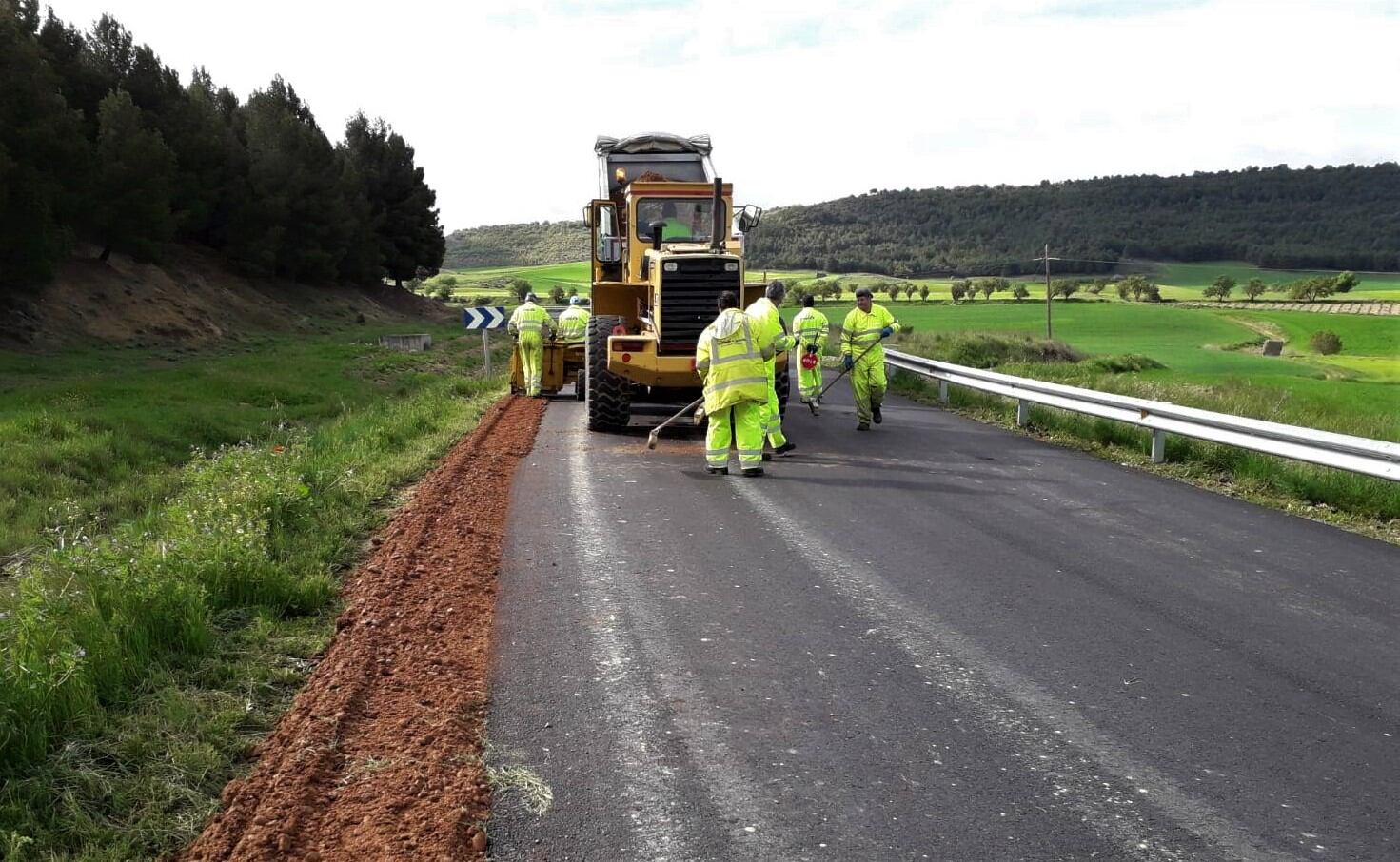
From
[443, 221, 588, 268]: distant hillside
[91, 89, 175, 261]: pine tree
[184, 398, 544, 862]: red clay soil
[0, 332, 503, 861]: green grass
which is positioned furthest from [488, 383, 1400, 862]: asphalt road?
A: [443, 221, 588, 268]: distant hillside

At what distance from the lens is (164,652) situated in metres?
4.83

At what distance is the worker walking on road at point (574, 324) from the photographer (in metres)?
17.6

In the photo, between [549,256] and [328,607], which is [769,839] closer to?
[328,607]

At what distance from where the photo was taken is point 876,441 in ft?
40.7

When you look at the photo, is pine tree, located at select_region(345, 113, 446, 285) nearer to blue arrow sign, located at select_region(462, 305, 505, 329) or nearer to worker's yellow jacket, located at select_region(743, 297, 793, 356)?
blue arrow sign, located at select_region(462, 305, 505, 329)

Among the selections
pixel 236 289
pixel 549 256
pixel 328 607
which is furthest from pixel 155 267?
pixel 549 256

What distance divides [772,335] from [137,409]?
11.4 metres

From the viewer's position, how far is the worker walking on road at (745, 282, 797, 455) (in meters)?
10.3

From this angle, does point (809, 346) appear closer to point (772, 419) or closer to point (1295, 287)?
point (772, 419)

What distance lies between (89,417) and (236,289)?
1271 inches

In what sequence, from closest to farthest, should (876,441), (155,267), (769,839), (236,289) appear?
(769,839) < (876,441) < (155,267) < (236,289)

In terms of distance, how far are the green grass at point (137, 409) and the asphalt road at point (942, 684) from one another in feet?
24.7

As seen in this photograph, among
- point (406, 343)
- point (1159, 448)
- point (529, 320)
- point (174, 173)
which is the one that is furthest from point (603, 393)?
point (174, 173)

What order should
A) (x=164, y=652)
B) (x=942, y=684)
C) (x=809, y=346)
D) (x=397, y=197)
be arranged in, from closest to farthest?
1. (x=942, y=684)
2. (x=164, y=652)
3. (x=809, y=346)
4. (x=397, y=197)
